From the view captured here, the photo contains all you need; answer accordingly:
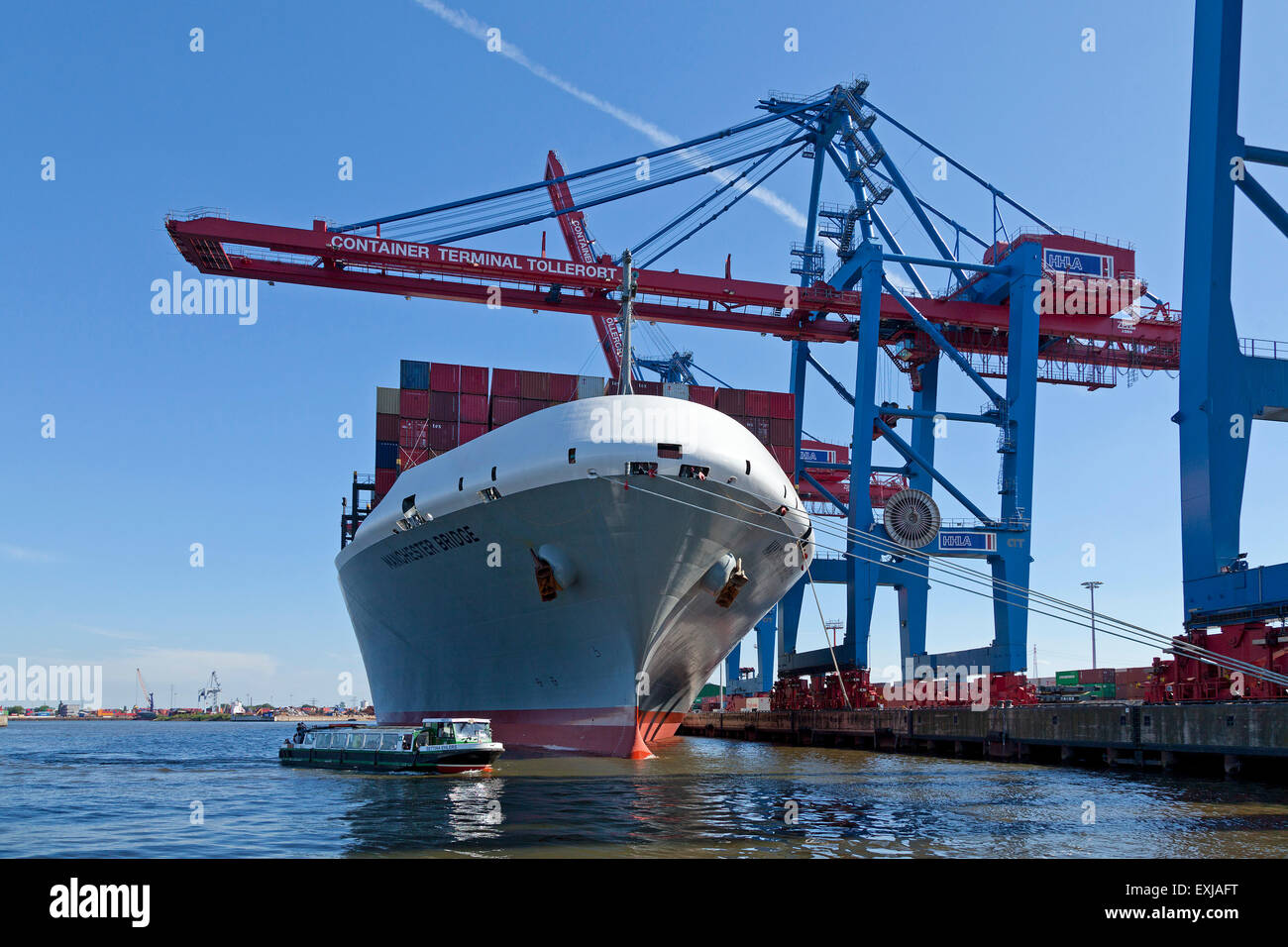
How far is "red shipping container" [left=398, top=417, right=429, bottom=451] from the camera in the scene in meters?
30.9

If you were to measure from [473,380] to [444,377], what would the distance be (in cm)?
92

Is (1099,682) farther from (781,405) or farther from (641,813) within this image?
(641,813)

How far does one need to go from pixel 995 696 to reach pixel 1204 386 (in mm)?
14059

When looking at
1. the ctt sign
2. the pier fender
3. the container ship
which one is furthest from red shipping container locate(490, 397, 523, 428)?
the ctt sign

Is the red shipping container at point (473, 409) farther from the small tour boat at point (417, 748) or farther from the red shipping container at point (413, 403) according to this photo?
the small tour boat at point (417, 748)

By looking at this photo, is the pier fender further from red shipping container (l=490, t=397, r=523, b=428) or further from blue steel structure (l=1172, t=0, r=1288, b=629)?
blue steel structure (l=1172, t=0, r=1288, b=629)

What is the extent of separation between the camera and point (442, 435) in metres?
31.3

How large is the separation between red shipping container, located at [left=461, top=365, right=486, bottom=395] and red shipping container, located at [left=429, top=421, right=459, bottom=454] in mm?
1220

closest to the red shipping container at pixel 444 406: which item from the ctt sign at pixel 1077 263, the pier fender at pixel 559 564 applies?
the pier fender at pixel 559 564

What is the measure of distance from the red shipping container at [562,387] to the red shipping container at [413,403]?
4.04 m

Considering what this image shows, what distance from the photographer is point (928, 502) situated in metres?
36.0
